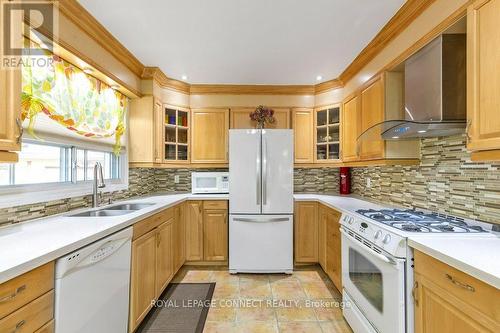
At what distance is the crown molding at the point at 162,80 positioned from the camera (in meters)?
2.82

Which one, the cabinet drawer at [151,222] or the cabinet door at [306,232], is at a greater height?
the cabinet drawer at [151,222]

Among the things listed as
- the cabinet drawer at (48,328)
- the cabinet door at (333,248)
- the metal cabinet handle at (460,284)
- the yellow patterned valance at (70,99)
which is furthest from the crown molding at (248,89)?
the cabinet drawer at (48,328)

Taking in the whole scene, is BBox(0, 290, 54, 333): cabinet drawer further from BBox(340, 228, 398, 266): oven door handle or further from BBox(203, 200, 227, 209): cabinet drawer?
BBox(203, 200, 227, 209): cabinet drawer

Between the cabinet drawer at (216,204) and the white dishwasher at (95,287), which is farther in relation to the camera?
the cabinet drawer at (216,204)

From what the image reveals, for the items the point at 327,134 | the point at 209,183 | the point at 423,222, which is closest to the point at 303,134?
the point at 327,134

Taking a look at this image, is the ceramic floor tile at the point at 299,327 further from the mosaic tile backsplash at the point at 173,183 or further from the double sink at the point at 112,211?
the mosaic tile backsplash at the point at 173,183

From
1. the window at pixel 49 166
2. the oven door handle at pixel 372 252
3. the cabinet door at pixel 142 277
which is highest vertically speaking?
the window at pixel 49 166

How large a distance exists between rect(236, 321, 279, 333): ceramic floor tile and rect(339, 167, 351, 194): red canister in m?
2.04

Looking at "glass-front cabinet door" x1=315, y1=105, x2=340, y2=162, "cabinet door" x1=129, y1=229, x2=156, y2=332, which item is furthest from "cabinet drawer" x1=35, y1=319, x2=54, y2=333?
"glass-front cabinet door" x1=315, y1=105, x2=340, y2=162

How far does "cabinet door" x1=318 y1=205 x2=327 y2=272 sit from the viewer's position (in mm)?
2758

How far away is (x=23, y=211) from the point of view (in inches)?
60.6

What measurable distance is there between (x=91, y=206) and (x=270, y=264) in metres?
1.98

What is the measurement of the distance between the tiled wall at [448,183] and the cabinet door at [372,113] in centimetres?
34

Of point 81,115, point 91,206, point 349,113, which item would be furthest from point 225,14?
point 91,206
